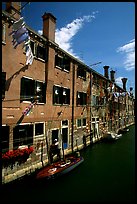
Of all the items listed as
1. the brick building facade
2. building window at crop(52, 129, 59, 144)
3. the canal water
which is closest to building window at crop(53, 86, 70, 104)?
the brick building facade

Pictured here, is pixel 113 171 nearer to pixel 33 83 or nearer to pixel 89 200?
pixel 89 200

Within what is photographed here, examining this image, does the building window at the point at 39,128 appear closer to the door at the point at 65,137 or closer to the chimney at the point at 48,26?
the door at the point at 65,137

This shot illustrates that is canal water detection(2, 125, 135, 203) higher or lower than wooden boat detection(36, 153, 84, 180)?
lower

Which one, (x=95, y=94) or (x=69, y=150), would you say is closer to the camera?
(x=69, y=150)

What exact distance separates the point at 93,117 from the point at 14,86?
15.4 metres

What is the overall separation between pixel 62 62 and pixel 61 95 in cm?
311

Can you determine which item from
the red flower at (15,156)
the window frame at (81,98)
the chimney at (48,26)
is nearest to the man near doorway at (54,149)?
the red flower at (15,156)

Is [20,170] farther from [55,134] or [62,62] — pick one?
[62,62]

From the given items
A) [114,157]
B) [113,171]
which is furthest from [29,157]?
[114,157]

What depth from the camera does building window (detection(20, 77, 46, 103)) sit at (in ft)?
42.8

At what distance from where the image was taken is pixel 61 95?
17.8 meters

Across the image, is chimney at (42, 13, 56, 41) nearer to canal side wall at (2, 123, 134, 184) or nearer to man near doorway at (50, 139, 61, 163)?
man near doorway at (50, 139, 61, 163)

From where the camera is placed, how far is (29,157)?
511 inches

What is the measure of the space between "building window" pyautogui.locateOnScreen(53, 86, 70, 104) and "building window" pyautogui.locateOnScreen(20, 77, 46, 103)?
1790 mm
